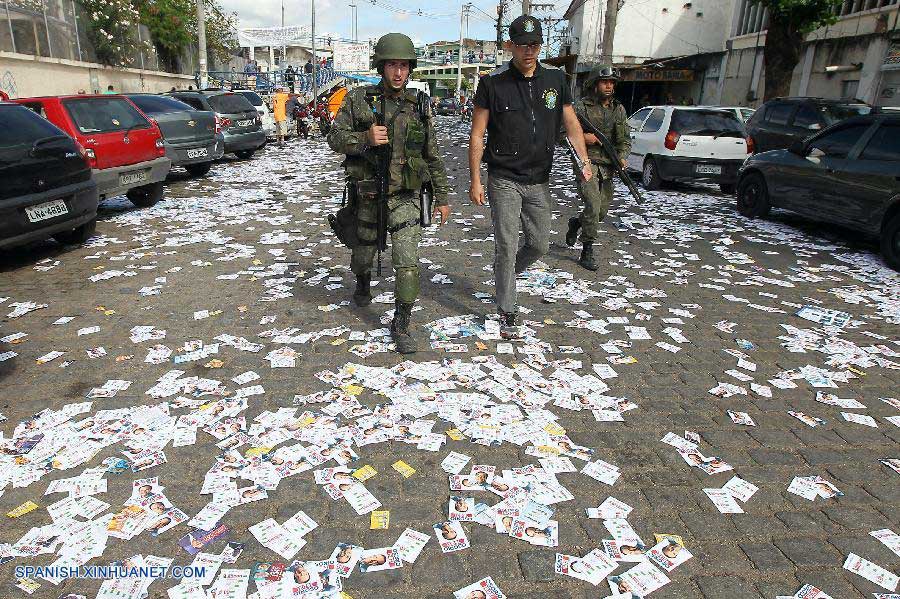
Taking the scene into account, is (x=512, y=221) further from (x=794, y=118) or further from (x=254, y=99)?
(x=254, y=99)

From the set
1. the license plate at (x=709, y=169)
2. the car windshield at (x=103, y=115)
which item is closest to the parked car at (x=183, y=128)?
the car windshield at (x=103, y=115)

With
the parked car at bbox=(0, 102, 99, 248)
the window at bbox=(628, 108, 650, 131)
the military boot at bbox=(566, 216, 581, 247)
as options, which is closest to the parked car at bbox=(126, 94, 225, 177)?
the parked car at bbox=(0, 102, 99, 248)

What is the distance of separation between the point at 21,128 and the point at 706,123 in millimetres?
10916

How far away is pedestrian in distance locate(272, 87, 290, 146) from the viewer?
1983 cm

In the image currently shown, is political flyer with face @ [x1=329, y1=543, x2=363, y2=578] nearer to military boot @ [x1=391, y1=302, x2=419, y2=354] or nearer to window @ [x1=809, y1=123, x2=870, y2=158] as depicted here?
military boot @ [x1=391, y1=302, x2=419, y2=354]

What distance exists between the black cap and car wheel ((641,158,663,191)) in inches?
331

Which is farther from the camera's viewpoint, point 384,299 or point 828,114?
point 828,114

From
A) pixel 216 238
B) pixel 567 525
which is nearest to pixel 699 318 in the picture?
pixel 567 525

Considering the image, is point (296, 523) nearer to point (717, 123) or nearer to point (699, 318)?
point (699, 318)

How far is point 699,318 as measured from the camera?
5.23 m

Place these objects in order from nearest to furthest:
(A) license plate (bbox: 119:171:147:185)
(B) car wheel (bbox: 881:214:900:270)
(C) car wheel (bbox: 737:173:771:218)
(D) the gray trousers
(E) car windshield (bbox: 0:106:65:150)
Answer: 1. (D) the gray trousers
2. (E) car windshield (bbox: 0:106:65:150)
3. (B) car wheel (bbox: 881:214:900:270)
4. (A) license plate (bbox: 119:171:147:185)
5. (C) car wheel (bbox: 737:173:771:218)

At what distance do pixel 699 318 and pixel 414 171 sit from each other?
2904 mm

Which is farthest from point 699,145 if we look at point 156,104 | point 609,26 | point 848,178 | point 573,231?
point 609,26

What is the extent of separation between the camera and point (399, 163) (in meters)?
4.21
